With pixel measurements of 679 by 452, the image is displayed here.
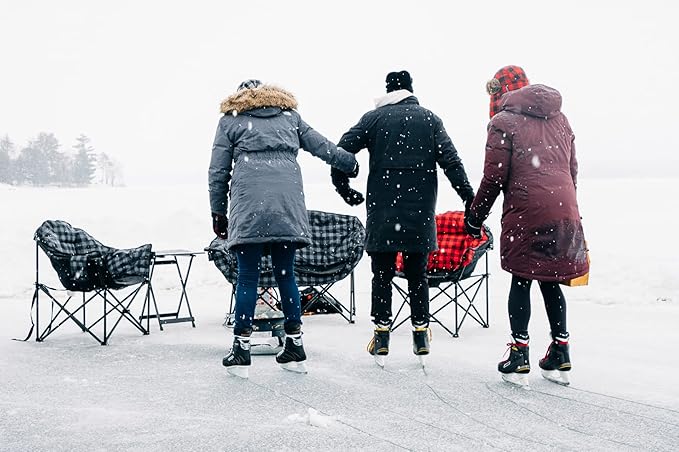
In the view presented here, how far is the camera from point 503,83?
3.66 meters

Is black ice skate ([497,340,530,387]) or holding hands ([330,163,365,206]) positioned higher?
holding hands ([330,163,365,206])

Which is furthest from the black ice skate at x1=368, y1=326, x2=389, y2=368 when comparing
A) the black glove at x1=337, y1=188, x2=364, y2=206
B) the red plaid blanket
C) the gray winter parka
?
the red plaid blanket

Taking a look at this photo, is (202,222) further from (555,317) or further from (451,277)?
(555,317)

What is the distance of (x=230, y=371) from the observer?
3.62 metres

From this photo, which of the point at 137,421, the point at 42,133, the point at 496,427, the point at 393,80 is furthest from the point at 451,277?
the point at 42,133

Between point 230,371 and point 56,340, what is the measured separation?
6.49ft

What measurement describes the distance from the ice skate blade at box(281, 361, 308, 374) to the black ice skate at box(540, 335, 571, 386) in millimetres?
1293

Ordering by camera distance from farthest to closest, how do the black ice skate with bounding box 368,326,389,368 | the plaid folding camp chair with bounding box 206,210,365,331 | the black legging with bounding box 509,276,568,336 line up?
the plaid folding camp chair with bounding box 206,210,365,331 < the black ice skate with bounding box 368,326,389,368 < the black legging with bounding box 509,276,568,336

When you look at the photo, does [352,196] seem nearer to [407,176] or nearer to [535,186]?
[407,176]

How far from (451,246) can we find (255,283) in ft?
7.99

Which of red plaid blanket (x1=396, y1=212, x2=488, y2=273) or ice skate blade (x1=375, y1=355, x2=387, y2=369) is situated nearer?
ice skate blade (x1=375, y1=355, x2=387, y2=369)

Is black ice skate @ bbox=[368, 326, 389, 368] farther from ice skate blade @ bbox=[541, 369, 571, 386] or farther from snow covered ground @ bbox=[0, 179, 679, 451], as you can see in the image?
ice skate blade @ bbox=[541, 369, 571, 386]

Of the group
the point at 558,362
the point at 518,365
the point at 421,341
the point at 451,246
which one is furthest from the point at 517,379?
the point at 451,246

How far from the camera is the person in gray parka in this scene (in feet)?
11.4
